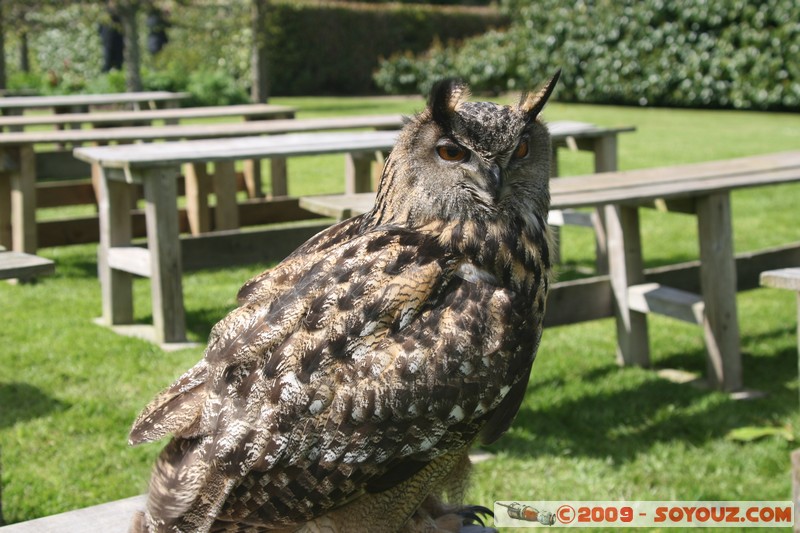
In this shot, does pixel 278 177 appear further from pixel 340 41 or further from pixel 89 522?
pixel 340 41

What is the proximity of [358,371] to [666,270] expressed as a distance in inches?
157

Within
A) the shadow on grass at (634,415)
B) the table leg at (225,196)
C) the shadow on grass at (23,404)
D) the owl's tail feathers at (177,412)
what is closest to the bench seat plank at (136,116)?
the table leg at (225,196)

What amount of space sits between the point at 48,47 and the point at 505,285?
2387cm

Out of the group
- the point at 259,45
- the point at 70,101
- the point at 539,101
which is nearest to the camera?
the point at 539,101

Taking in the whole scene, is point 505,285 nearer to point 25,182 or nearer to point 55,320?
point 55,320

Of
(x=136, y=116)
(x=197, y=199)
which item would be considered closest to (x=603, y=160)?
(x=197, y=199)

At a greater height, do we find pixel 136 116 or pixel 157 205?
pixel 136 116

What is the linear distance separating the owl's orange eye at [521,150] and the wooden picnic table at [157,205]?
3193 mm

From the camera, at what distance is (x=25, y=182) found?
22.3ft

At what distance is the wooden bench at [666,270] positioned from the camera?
4664 mm

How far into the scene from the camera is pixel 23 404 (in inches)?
187

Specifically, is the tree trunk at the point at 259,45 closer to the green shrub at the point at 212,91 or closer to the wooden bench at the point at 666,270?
the green shrub at the point at 212,91

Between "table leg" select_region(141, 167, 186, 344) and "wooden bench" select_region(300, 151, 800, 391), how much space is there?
1.14m

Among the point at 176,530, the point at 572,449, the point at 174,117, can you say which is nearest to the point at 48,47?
the point at 174,117
